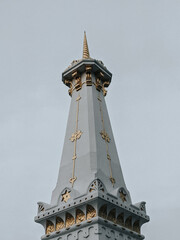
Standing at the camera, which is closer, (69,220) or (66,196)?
(69,220)

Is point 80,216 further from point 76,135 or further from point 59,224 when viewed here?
point 76,135

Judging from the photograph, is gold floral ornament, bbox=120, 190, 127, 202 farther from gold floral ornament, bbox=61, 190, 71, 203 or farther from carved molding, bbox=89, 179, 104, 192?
gold floral ornament, bbox=61, 190, 71, 203

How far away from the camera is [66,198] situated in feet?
68.6

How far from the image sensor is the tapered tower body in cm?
1991

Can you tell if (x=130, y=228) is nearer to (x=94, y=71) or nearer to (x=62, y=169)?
(x=62, y=169)

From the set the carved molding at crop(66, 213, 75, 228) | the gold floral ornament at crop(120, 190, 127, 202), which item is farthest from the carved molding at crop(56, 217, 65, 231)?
the gold floral ornament at crop(120, 190, 127, 202)

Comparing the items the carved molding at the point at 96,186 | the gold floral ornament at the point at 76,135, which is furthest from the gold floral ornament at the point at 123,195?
the gold floral ornament at the point at 76,135

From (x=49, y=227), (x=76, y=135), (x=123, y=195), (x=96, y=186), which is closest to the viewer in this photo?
(x=96, y=186)

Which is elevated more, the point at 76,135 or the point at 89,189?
the point at 76,135

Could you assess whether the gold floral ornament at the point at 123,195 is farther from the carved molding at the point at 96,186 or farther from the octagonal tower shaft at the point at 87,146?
the carved molding at the point at 96,186

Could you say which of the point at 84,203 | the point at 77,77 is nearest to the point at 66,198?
the point at 84,203

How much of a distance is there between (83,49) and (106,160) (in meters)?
9.43

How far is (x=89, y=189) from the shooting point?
66.1ft

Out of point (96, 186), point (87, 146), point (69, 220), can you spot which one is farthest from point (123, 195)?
point (87, 146)
